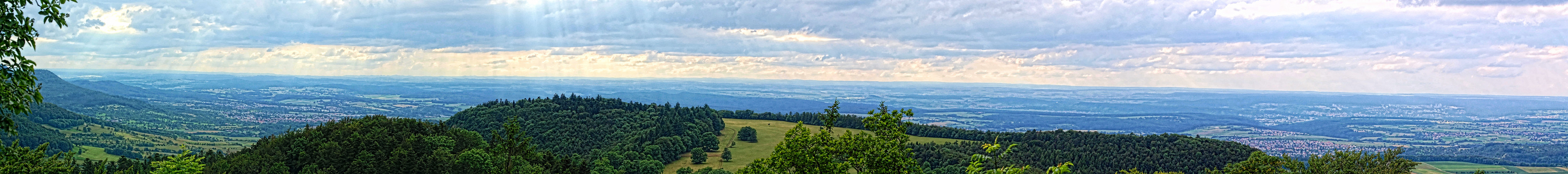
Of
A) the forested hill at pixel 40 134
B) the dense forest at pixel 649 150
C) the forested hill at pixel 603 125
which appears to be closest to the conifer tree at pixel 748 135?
the forested hill at pixel 603 125

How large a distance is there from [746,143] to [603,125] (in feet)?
72.7

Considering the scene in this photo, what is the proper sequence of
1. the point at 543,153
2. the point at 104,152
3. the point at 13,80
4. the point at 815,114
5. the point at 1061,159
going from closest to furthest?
the point at 13,80 < the point at 543,153 < the point at 1061,159 < the point at 815,114 < the point at 104,152

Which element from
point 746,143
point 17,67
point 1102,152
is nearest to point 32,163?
point 17,67

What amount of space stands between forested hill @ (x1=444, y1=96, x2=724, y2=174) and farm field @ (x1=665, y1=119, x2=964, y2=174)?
1.42 metres

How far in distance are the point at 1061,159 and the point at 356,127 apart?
60111mm

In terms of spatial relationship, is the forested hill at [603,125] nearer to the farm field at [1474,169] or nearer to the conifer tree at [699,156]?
the conifer tree at [699,156]

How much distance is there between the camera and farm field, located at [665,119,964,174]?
8431cm

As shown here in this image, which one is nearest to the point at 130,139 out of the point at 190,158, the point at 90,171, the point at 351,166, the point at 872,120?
the point at 90,171

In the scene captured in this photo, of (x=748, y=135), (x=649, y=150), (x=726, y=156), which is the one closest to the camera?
(x=649, y=150)

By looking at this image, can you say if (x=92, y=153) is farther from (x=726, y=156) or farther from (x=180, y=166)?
(x=180, y=166)

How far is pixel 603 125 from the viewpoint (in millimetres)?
117500

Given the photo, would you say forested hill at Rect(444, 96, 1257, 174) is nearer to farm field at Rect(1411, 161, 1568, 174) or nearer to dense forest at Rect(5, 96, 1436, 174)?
dense forest at Rect(5, 96, 1436, 174)

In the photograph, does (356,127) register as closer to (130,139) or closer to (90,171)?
(90,171)

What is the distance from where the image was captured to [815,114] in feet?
490
